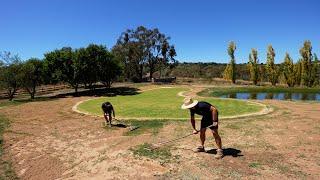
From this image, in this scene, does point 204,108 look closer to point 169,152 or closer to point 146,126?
point 169,152

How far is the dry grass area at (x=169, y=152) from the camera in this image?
37.5 feet

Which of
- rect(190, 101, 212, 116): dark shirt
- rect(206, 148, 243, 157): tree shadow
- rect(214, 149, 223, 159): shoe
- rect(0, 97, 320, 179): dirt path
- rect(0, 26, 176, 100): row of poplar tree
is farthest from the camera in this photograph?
rect(0, 26, 176, 100): row of poplar tree

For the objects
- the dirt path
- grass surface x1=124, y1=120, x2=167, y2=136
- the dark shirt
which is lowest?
the dirt path

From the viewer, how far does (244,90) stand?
159 ft

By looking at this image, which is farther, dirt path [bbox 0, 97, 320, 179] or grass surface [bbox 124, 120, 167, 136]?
grass surface [bbox 124, 120, 167, 136]

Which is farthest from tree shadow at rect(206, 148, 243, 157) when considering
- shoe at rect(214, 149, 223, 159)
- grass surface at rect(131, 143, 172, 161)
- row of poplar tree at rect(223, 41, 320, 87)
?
row of poplar tree at rect(223, 41, 320, 87)

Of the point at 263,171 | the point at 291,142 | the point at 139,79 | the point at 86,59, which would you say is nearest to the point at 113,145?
the point at 263,171

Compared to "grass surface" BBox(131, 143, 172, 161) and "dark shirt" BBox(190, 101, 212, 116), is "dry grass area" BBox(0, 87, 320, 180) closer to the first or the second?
"grass surface" BBox(131, 143, 172, 161)

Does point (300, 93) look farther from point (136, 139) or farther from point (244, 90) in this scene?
point (136, 139)

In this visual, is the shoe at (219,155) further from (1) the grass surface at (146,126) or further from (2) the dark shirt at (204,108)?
(1) the grass surface at (146,126)

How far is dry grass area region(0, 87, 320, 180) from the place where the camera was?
11.4m

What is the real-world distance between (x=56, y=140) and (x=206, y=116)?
28.1ft

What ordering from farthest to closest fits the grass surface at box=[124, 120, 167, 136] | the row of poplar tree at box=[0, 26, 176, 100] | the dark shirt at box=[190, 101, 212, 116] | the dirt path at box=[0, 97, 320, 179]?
the row of poplar tree at box=[0, 26, 176, 100] → the grass surface at box=[124, 120, 167, 136] → the dark shirt at box=[190, 101, 212, 116] → the dirt path at box=[0, 97, 320, 179]

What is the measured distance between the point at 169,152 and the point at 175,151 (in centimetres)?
28
